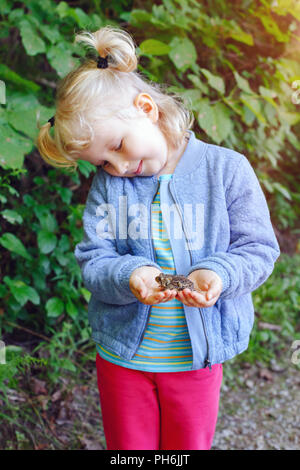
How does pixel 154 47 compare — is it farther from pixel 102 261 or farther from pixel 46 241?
pixel 102 261

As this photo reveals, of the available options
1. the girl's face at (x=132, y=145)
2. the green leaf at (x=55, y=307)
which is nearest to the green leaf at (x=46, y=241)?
the green leaf at (x=55, y=307)

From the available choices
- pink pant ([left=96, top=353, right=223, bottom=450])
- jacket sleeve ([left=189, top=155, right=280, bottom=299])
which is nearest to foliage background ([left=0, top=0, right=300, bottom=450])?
pink pant ([left=96, top=353, right=223, bottom=450])

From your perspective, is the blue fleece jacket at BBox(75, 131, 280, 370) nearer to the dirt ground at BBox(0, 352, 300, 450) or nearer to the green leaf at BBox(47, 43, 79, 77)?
the green leaf at BBox(47, 43, 79, 77)

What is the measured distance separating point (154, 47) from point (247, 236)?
119 centimetres

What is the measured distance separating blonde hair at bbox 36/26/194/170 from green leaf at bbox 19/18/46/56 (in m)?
0.70

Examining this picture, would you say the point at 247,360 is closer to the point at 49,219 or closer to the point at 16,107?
the point at 49,219

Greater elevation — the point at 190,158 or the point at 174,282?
the point at 190,158

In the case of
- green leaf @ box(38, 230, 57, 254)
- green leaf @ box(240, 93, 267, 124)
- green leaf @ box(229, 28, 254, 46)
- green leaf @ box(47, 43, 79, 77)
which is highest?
green leaf @ box(229, 28, 254, 46)

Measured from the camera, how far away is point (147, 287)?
3.89 feet

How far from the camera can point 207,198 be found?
134 centimetres
